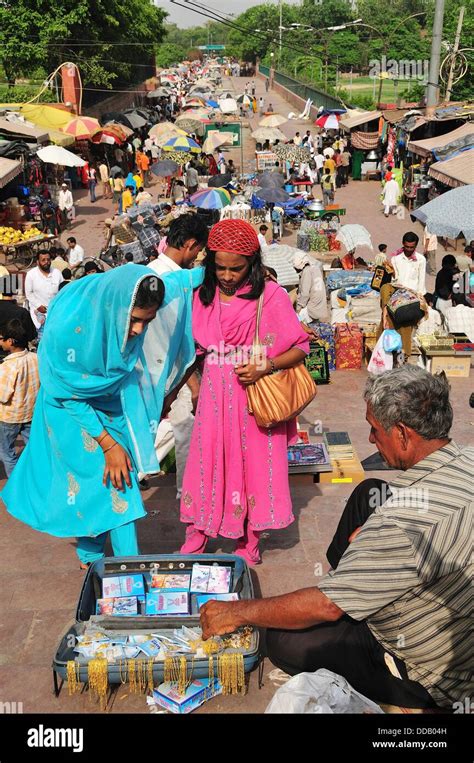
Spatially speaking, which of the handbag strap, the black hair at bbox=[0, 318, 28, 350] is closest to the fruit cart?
the black hair at bbox=[0, 318, 28, 350]

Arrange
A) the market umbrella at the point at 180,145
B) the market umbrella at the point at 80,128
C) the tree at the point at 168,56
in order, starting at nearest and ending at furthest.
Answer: the market umbrella at the point at 80,128 → the market umbrella at the point at 180,145 → the tree at the point at 168,56

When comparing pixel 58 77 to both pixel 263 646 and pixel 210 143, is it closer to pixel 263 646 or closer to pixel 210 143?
pixel 210 143

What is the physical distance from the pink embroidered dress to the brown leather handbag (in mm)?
69

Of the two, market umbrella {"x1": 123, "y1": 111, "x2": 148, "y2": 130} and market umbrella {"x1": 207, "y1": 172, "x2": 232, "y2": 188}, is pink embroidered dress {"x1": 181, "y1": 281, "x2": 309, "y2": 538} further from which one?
market umbrella {"x1": 123, "y1": 111, "x2": 148, "y2": 130}

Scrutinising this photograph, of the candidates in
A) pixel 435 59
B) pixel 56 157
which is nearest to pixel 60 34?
pixel 56 157

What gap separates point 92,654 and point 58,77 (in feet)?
94.7

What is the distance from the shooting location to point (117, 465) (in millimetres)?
3281

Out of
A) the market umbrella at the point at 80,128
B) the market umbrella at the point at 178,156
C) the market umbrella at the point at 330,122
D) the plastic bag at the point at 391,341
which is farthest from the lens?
the market umbrella at the point at 330,122

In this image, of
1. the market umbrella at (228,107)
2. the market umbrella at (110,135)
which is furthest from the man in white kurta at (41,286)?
the market umbrella at (228,107)

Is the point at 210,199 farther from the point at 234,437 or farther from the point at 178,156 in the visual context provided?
the point at 234,437

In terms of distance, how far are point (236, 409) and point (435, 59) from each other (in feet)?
63.6

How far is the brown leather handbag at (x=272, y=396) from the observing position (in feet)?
11.3

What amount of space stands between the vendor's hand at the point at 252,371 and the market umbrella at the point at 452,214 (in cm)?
595

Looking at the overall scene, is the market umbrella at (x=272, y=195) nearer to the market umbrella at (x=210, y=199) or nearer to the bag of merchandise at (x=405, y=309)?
the market umbrella at (x=210, y=199)
